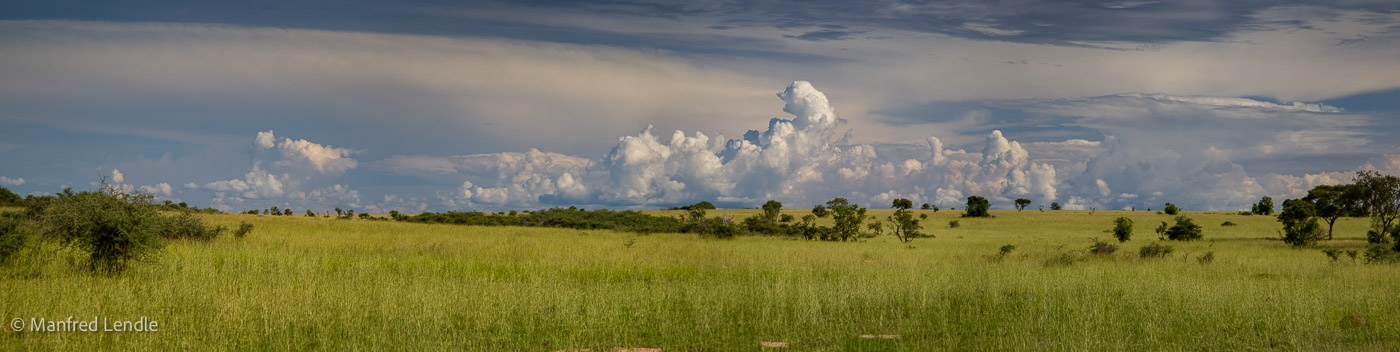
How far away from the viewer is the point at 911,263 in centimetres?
2575

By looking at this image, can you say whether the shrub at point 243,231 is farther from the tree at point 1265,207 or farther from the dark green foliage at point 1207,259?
the tree at point 1265,207

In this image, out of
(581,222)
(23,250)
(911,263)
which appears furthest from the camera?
(581,222)

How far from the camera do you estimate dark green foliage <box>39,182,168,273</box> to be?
1672cm

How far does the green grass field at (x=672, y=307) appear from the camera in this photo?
11391mm

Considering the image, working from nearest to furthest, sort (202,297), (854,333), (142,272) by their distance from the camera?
(854,333) → (202,297) → (142,272)

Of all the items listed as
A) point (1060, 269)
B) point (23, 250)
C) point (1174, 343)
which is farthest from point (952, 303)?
point (23, 250)

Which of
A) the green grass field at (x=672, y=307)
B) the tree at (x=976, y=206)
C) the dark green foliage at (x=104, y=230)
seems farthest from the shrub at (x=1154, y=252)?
the tree at (x=976, y=206)

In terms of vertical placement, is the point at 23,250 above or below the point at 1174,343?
above

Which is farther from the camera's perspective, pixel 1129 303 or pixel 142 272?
pixel 142 272

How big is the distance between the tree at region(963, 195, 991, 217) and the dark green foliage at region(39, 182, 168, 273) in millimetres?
86473

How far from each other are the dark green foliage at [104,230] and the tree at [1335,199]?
199 feet

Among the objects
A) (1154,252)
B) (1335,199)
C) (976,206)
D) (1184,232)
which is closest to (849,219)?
(1154,252)

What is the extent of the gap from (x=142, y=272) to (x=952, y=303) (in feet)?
57.5

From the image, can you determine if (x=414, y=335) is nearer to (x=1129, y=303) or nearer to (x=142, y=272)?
(x=142, y=272)
